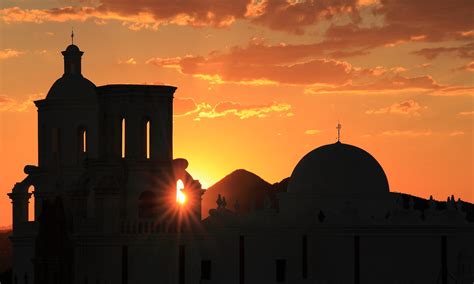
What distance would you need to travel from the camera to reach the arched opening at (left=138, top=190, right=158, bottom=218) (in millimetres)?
94750

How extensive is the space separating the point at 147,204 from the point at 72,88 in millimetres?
14803

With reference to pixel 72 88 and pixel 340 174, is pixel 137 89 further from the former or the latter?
pixel 340 174

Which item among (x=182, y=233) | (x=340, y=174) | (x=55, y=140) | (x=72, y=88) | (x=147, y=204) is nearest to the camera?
(x=182, y=233)

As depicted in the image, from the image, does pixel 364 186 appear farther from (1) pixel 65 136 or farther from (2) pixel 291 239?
(1) pixel 65 136

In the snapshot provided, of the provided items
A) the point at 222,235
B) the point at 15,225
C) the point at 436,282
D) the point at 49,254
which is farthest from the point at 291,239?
the point at 15,225

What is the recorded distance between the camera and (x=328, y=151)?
101 m

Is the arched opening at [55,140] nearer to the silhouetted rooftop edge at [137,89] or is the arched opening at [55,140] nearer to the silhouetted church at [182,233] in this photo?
the silhouetted church at [182,233]

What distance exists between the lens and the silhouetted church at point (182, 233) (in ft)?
304

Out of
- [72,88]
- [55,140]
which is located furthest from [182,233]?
[72,88]

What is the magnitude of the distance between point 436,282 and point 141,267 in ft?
69.3

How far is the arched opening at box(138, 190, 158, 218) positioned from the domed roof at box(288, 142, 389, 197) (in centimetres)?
1183

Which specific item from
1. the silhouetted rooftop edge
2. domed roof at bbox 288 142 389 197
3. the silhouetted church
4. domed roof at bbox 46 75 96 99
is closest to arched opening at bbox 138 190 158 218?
the silhouetted church

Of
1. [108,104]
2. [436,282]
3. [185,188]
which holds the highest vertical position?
[108,104]

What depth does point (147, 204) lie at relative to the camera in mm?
95125
